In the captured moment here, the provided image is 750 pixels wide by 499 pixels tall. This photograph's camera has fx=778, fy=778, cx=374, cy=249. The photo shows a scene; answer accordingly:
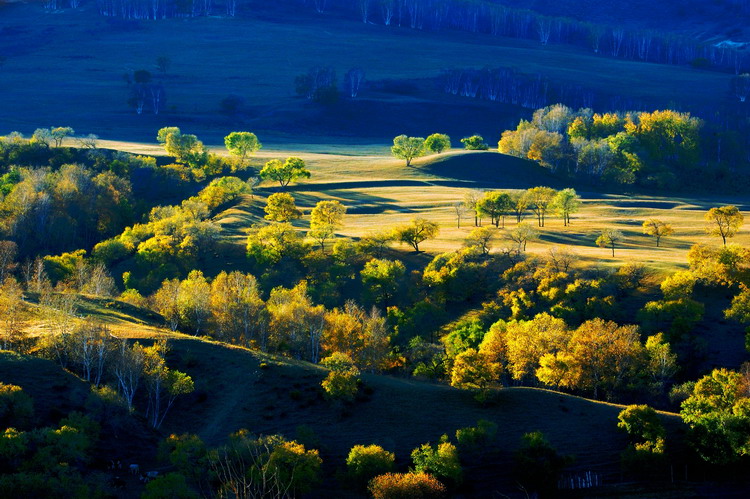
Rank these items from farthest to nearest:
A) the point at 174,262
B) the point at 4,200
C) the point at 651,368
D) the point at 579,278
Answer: the point at 4,200 → the point at 174,262 → the point at 579,278 → the point at 651,368

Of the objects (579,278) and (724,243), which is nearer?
(579,278)

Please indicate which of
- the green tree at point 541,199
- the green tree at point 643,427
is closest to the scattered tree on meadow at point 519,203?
the green tree at point 541,199

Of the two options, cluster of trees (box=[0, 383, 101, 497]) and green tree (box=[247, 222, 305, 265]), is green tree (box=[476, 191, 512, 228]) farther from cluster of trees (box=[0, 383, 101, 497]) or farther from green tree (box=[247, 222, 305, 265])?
cluster of trees (box=[0, 383, 101, 497])

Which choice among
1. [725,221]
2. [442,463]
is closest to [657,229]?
[725,221]

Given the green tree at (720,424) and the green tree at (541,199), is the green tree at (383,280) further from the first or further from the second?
the green tree at (720,424)

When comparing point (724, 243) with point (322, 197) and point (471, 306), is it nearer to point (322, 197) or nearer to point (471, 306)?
point (471, 306)

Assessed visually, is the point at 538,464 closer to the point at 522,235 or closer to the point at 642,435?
the point at 642,435

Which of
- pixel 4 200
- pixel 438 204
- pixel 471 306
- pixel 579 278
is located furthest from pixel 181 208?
pixel 579 278
